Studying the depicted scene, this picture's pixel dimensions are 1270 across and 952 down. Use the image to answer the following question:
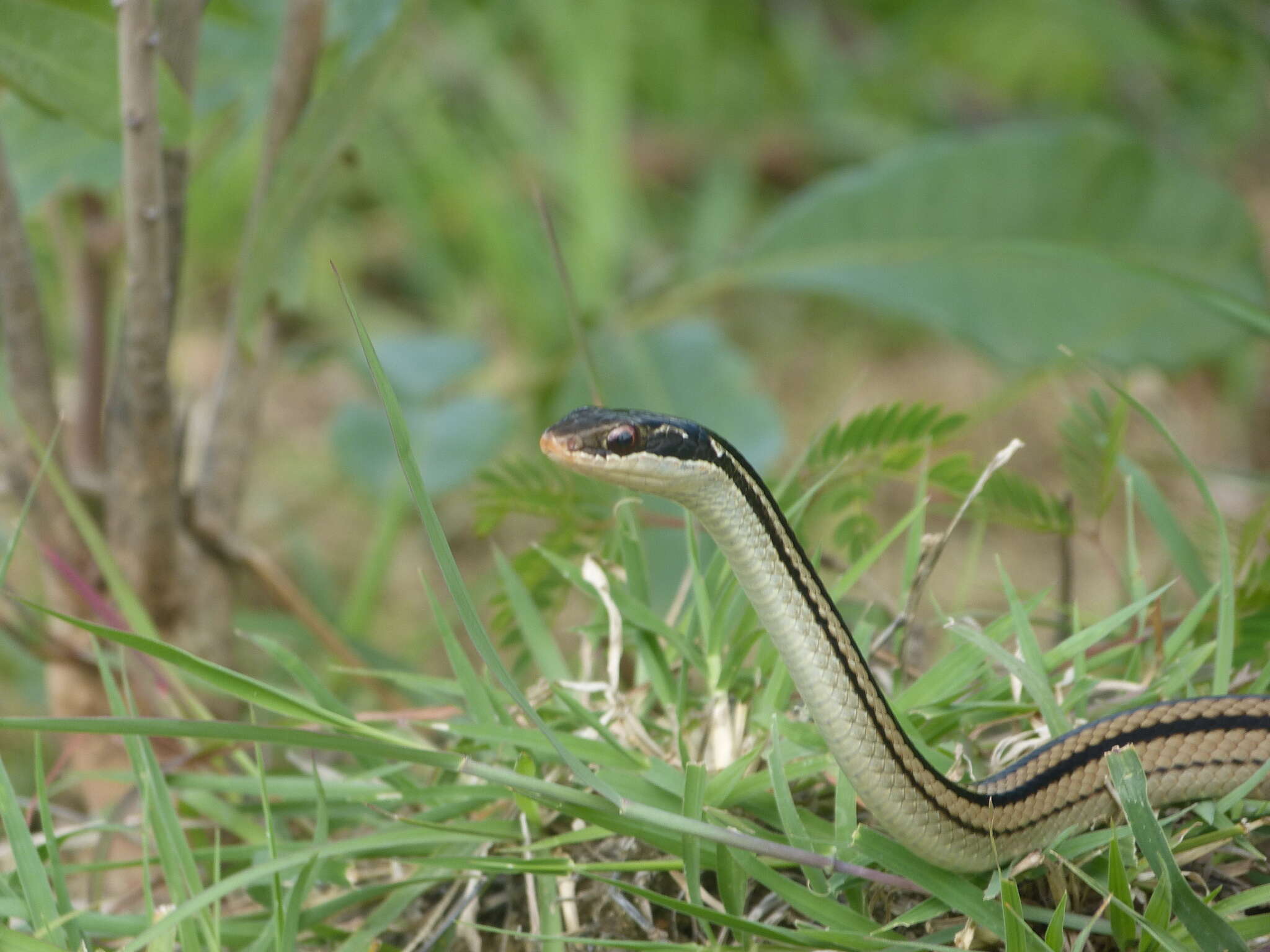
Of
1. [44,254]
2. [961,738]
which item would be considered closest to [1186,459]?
[961,738]

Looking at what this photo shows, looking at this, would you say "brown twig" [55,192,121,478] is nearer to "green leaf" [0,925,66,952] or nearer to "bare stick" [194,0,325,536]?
"bare stick" [194,0,325,536]

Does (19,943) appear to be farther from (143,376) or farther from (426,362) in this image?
(426,362)

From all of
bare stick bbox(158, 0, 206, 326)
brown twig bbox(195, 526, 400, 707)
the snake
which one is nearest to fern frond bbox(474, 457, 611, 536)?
brown twig bbox(195, 526, 400, 707)

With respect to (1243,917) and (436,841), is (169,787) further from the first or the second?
(1243,917)

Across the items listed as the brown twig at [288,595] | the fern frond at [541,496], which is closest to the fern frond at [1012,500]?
the fern frond at [541,496]

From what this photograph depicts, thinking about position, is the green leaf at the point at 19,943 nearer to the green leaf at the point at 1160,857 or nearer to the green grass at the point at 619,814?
the green grass at the point at 619,814

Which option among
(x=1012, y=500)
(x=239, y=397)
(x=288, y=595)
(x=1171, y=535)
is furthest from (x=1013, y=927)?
(x=239, y=397)
